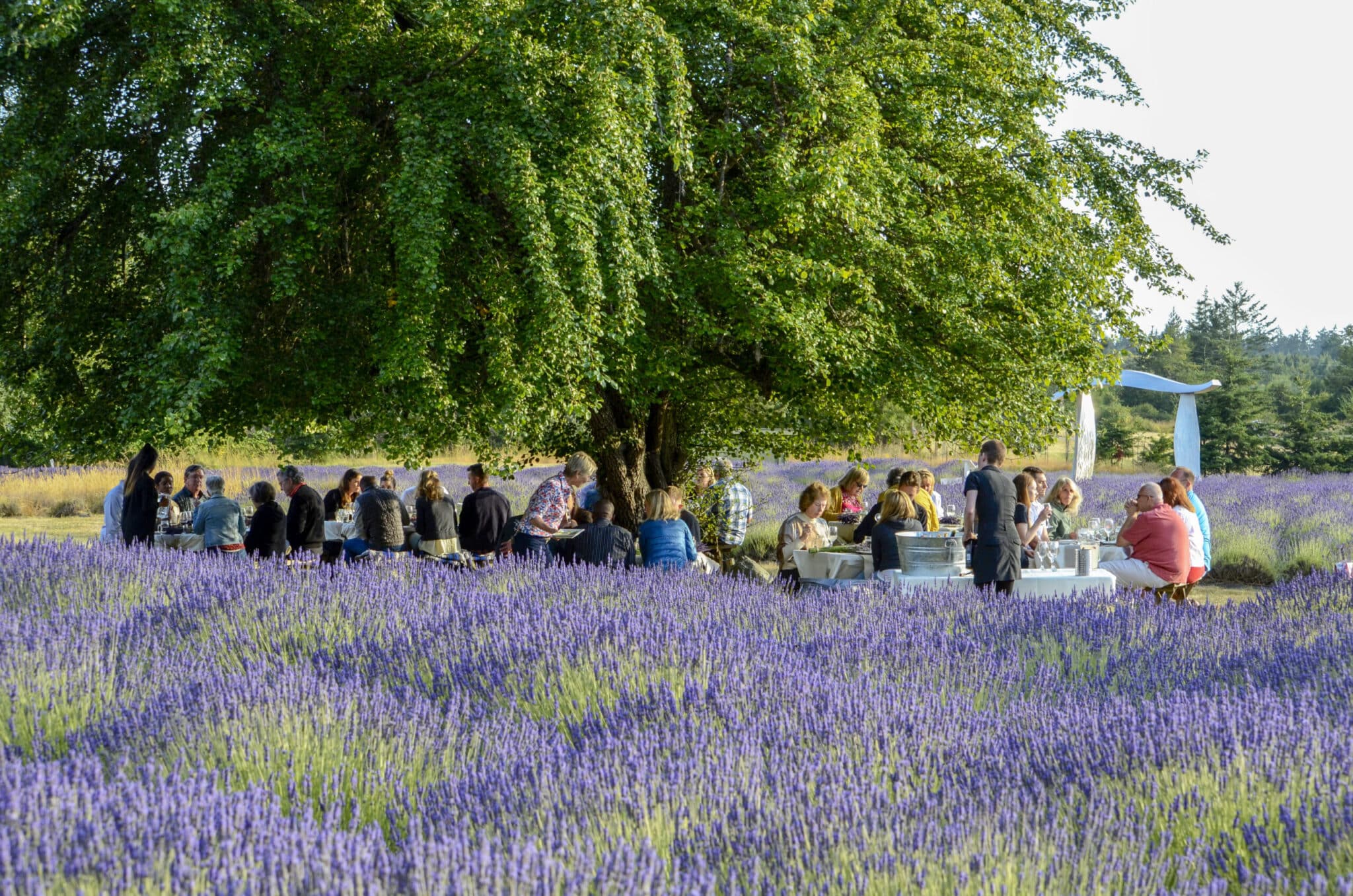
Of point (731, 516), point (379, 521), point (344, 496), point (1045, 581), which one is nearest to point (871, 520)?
point (1045, 581)

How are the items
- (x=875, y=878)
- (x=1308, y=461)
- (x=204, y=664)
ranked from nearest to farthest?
(x=875, y=878)
(x=204, y=664)
(x=1308, y=461)

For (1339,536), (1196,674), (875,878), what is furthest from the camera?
(1339,536)

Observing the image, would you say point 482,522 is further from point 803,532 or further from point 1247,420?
point 1247,420

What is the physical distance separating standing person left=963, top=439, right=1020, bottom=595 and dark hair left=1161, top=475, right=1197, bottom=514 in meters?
1.82

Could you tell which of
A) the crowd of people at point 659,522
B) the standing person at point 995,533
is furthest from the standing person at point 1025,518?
the standing person at point 995,533

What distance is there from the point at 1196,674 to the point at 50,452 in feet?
27.4

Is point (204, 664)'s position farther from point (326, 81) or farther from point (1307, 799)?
point (326, 81)

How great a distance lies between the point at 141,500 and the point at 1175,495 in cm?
768

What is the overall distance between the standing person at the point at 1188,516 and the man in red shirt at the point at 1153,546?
0.11 meters

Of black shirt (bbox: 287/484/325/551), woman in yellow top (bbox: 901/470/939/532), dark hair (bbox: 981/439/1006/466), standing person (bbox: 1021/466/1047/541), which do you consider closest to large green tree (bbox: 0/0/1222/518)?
black shirt (bbox: 287/484/325/551)

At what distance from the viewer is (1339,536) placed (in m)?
13.5

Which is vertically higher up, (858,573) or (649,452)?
(649,452)

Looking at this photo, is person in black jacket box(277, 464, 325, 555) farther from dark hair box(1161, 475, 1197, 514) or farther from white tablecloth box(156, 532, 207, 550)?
dark hair box(1161, 475, 1197, 514)

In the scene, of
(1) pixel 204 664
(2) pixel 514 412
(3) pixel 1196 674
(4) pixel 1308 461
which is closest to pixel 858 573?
(2) pixel 514 412
